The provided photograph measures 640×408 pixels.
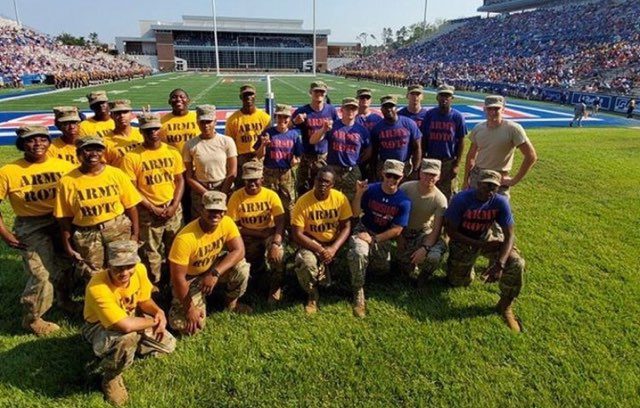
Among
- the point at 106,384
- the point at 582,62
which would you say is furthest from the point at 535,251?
the point at 582,62

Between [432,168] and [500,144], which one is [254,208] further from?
[500,144]

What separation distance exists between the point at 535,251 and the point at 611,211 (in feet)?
7.55

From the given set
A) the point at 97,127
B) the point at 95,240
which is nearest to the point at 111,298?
the point at 95,240

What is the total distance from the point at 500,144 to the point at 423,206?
1227 millimetres

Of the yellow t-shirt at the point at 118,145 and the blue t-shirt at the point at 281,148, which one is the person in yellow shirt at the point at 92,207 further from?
the blue t-shirt at the point at 281,148

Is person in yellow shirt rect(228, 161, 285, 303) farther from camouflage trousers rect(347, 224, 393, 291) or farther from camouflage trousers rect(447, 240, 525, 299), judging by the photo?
camouflage trousers rect(447, 240, 525, 299)

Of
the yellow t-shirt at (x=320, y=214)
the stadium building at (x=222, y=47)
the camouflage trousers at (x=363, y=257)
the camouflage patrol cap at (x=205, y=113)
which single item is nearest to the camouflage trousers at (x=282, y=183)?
the yellow t-shirt at (x=320, y=214)

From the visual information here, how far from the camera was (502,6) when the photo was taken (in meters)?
63.0

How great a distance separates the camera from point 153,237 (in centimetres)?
447

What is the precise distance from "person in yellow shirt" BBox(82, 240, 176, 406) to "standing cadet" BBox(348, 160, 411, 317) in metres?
1.98

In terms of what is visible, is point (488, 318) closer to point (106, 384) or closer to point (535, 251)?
point (535, 251)

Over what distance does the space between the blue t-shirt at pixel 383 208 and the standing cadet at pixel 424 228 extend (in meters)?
0.19

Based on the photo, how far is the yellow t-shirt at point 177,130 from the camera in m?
5.22

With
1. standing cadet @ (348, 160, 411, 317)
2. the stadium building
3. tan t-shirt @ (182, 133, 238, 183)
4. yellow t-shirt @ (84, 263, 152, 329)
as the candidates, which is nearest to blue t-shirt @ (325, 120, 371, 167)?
standing cadet @ (348, 160, 411, 317)
